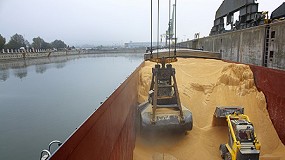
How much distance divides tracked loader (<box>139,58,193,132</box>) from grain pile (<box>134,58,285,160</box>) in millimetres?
596

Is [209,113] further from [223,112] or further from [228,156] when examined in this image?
[228,156]

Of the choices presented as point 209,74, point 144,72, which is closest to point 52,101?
point 144,72

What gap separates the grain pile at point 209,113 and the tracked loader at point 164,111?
596mm

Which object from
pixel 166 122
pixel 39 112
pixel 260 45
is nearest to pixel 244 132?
pixel 166 122

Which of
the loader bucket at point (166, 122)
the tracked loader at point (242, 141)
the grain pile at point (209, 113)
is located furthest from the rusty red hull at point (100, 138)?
the tracked loader at point (242, 141)

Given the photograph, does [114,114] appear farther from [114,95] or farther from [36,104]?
[36,104]

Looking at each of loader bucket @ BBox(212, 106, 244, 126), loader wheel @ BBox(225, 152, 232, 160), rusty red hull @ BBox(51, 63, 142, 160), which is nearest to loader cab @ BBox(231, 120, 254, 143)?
loader wheel @ BBox(225, 152, 232, 160)

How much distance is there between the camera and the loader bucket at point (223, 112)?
20.7ft

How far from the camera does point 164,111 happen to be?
6.62m

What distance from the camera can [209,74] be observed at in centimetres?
1056

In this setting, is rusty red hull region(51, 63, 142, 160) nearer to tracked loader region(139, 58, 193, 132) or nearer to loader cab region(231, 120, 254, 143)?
tracked loader region(139, 58, 193, 132)

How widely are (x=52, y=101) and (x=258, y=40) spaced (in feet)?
51.0

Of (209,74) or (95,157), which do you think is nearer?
(95,157)

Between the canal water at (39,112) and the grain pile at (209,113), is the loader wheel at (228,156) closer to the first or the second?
the grain pile at (209,113)
